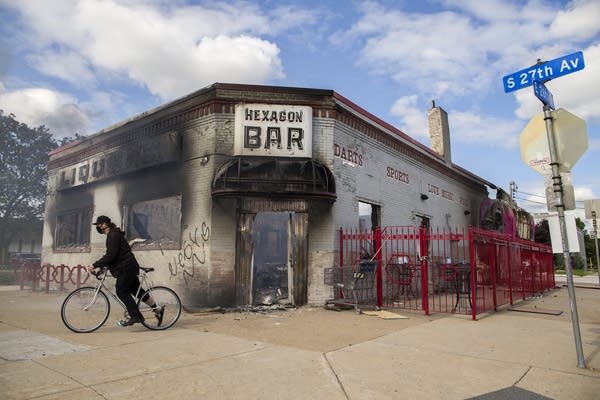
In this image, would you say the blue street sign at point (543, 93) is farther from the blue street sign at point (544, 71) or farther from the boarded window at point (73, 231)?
the boarded window at point (73, 231)

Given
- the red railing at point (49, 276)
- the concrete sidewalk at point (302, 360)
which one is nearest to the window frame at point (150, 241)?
the red railing at point (49, 276)

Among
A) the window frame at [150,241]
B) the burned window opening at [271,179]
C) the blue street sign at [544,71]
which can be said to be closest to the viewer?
the blue street sign at [544,71]

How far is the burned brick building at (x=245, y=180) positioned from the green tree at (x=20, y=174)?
32375mm

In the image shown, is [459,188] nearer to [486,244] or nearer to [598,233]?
[598,233]

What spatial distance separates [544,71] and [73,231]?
1577 centimetres

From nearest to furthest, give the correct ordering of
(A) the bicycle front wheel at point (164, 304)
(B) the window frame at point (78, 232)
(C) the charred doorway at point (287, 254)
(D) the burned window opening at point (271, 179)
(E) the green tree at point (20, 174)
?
(A) the bicycle front wheel at point (164, 304) < (D) the burned window opening at point (271, 179) < (C) the charred doorway at point (287, 254) < (B) the window frame at point (78, 232) < (E) the green tree at point (20, 174)

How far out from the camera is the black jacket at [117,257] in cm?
664

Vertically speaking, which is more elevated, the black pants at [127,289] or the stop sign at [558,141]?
the stop sign at [558,141]

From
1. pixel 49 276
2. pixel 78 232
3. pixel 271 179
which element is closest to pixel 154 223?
pixel 78 232

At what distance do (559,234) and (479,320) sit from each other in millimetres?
3535

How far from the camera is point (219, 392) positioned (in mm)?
3725

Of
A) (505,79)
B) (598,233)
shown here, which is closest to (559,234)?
(505,79)

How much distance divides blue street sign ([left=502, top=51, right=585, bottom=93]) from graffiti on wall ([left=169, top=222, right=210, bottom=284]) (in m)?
7.03

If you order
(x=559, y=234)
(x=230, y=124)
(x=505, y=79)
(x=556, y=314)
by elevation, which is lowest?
(x=556, y=314)
